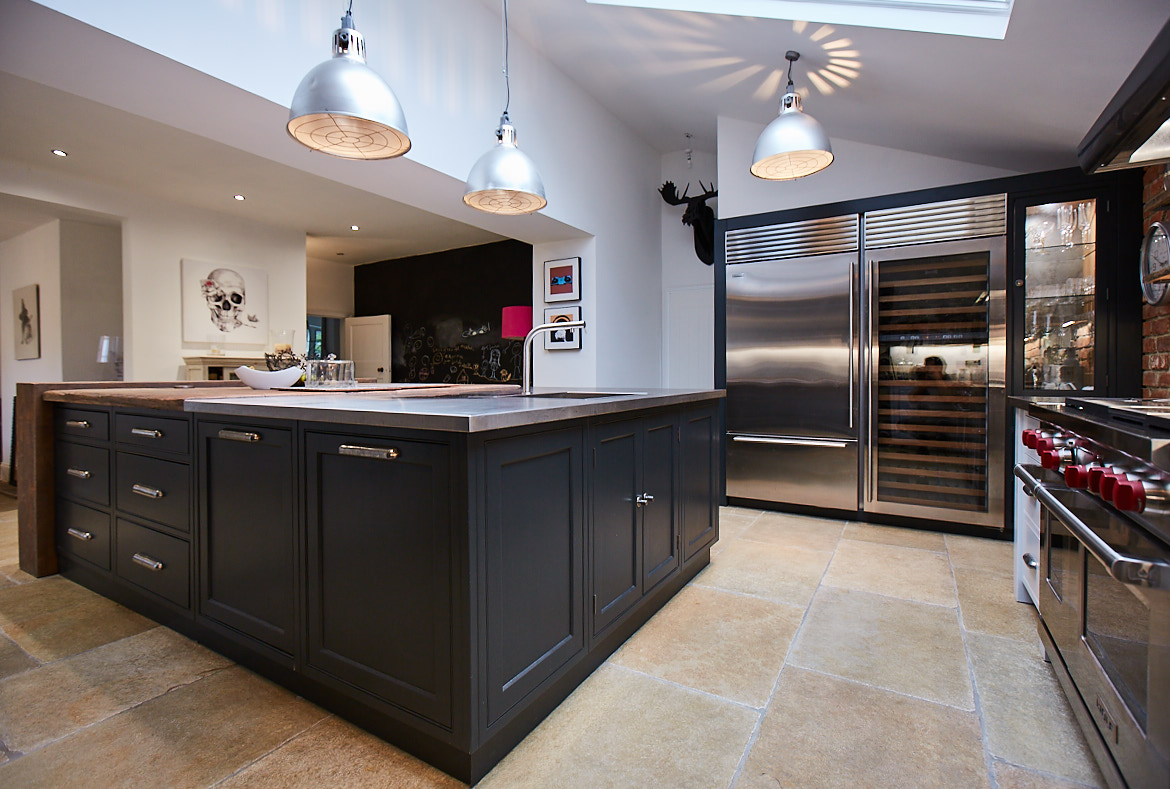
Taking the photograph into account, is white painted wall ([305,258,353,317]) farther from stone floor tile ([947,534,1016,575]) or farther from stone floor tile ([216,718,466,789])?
stone floor tile ([947,534,1016,575])

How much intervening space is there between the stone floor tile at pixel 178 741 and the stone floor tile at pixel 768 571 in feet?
5.93

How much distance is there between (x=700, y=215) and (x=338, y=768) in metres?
4.90

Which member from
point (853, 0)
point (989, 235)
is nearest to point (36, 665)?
point (853, 0)

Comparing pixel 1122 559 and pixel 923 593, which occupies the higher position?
pixel 1122 559

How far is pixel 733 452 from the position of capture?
4.15 metres

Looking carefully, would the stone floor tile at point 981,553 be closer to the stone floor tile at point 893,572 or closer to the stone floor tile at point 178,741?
the stone floor tile at point 893,572

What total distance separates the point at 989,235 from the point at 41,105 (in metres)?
5.91

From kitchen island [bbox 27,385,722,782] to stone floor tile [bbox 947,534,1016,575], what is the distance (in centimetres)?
185

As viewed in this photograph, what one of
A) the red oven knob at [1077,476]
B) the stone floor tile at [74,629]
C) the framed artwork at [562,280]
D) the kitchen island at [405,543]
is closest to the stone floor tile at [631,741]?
the kitchen island at [405,543]

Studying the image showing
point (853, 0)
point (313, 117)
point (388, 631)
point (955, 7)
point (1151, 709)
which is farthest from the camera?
point (853, 0)

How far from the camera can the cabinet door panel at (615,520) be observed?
72.4 inches

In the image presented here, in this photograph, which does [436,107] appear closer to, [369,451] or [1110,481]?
[369,451]

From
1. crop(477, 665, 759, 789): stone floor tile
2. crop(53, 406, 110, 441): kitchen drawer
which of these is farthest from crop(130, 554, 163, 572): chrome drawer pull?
crop(477, 665, 759, 789): stone floor tile

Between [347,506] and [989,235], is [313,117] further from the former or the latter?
[989,235]
